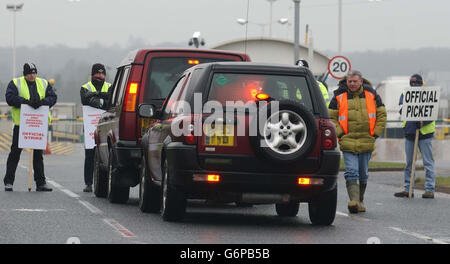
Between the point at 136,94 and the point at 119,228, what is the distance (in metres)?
3.30

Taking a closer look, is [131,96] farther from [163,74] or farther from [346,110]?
[346,110]

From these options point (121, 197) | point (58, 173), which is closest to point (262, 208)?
point (121, 197)

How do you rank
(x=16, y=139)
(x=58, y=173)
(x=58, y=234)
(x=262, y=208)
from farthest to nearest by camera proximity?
(x=58, y=173), (x=16, y=139), (x=262, y=208), (x=58, y=234)

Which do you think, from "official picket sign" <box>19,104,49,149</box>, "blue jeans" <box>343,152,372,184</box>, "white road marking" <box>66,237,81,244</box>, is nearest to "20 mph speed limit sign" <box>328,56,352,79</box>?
"official picket sign" <box>19,104,49,149</box>

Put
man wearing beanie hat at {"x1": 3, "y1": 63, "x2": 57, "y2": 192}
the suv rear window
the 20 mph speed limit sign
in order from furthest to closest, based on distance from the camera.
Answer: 1. the 20 mph speed limit sign
2. man wearing beanie hat at {"x1": 3, "y1": 63, "x2": 57, "y2": 192}
3. the suv rear window

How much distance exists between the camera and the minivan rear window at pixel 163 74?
14.2 metres

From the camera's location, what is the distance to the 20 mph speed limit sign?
2855 cm

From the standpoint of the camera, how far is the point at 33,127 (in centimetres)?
1731

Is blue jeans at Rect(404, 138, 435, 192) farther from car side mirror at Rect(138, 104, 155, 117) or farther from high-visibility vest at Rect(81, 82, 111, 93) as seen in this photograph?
car side mirror at Rect(138, 104, 155, 117)

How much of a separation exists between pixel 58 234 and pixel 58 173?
1347 cm

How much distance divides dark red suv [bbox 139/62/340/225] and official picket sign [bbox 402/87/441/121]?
6578 mm

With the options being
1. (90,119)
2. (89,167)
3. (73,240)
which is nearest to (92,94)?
(90,119)

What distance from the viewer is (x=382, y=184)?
71.3 feet

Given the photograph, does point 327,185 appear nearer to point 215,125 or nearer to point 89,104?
point 215,125
